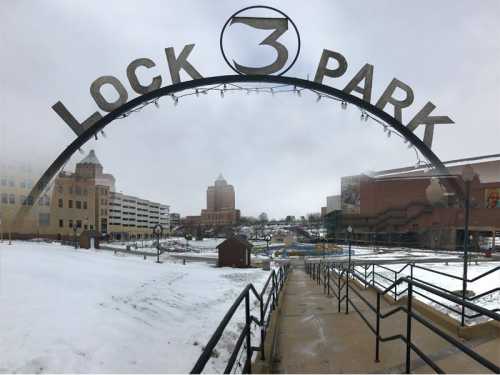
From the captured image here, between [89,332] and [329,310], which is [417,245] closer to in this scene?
[329,310]

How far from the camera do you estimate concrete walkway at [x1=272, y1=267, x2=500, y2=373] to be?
2982mm

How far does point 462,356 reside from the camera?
2.96m

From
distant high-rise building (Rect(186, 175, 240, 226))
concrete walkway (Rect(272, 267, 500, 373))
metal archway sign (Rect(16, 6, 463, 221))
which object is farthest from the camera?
distant high-rise building (Rect(186, 175, 240, 226))

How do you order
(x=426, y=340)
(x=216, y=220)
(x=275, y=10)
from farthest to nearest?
(x=216, y=220)
(x=275, y=10)
(x=426, y=340)

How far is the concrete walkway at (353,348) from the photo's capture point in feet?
9.78

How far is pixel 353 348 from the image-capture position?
358 cm

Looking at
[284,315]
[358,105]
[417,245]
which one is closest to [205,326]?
[284,315]

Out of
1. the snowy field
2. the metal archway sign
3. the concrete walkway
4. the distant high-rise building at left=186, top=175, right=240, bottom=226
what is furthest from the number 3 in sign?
the distant high-rise building at left=186, top=175, right=240, bottom=226

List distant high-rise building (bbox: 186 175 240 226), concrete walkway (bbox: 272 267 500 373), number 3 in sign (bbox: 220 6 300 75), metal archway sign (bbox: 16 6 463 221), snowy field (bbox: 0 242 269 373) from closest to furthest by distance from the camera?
A: concrete walkway (bbox: 272 267 500 373) → snowy field (bbox: 0 242 269 373) → number 3 in sign (bbox: 220 6 300 75) → metal archway sign (bbox: 16 6 463 221) → distant high-rise building (bbox: 186 175 240 226)

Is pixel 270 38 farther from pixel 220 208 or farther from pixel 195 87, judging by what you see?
pixel 220 208

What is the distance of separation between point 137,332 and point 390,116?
7.18 meters

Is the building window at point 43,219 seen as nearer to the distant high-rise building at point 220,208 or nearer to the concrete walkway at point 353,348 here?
the concrete walkway at point 353,348

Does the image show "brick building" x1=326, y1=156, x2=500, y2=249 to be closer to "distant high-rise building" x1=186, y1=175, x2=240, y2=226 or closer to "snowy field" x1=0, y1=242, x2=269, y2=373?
"distant high-rise building" x1=186, y1=175, x2=240, y2=226

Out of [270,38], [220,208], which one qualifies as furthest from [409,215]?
[270,38]
